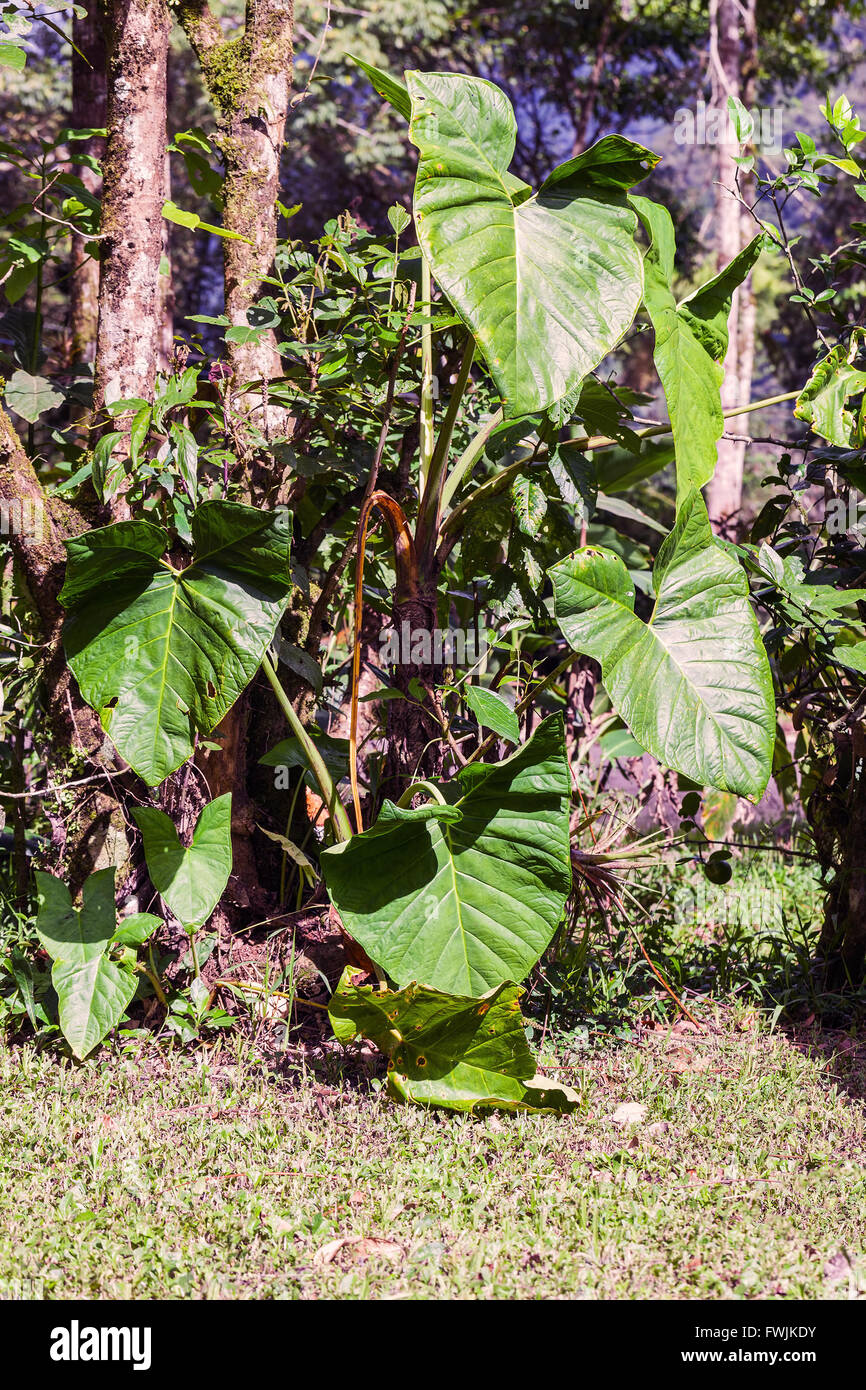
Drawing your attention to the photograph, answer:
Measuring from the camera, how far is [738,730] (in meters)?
2.07

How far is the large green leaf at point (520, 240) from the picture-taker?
1888 mm

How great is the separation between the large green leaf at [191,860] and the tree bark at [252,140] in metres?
1.07

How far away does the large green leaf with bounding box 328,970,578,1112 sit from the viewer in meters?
2.22

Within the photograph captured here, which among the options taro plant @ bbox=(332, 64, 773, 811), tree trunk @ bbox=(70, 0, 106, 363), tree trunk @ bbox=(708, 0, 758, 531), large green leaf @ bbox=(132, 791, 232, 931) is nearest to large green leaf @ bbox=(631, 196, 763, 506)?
taro plant @ bbox=(332, 64, 773, 811)

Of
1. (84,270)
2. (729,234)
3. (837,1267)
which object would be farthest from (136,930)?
(729,234)

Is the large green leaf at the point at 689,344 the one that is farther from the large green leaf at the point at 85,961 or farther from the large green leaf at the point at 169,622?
the large green leaf at the point at 85,961

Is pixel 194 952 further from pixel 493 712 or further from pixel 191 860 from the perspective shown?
pixel 493 712

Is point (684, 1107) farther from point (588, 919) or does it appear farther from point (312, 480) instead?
point (312, 480)

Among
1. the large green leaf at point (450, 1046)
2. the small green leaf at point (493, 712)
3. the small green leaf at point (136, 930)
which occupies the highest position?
the small green leaf at point (493, 712)

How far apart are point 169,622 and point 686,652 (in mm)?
1035

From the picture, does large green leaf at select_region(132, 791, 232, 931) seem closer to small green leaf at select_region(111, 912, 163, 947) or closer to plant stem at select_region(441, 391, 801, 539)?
small green leaf at select_region(111, 912, 163, 947)

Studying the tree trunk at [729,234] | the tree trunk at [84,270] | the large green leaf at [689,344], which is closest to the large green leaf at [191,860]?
the large green leaf at [689,344]

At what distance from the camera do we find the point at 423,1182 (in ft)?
6.68

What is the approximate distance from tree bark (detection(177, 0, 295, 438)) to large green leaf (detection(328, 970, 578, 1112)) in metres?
1.49
